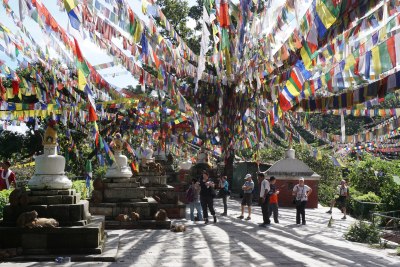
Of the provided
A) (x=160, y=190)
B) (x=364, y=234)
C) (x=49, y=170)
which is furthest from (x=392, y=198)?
(x=49, y=170)

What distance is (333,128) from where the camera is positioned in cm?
5547

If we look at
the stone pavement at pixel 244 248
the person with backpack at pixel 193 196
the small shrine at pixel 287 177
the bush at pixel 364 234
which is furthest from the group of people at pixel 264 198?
the small shrine at pixel 287 177

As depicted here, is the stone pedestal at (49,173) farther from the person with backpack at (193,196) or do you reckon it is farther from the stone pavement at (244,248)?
the person with backpack at (193,196)

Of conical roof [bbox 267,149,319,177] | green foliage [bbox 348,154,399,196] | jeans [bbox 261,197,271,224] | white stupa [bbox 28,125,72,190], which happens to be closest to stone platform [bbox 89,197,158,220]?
jeans [bbox 261,197,271,224]

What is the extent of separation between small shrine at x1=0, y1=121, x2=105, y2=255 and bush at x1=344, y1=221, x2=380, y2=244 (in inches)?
254

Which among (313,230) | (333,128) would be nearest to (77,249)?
(313,230)

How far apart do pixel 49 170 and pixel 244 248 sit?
4258 mm

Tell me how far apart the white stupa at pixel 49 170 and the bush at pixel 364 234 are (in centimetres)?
701

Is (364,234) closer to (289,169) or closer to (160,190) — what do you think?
(160,190)

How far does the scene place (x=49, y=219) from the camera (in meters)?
9.12

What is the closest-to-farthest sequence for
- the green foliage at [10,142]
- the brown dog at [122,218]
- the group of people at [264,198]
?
1. the brown dog at [122,218]
2. the group of people at [264,198]
3. the green foliage at [10,142]

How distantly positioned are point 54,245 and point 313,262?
457 cm

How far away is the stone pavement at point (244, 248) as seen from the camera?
9.52 m

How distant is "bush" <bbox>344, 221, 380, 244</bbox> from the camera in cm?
1267
